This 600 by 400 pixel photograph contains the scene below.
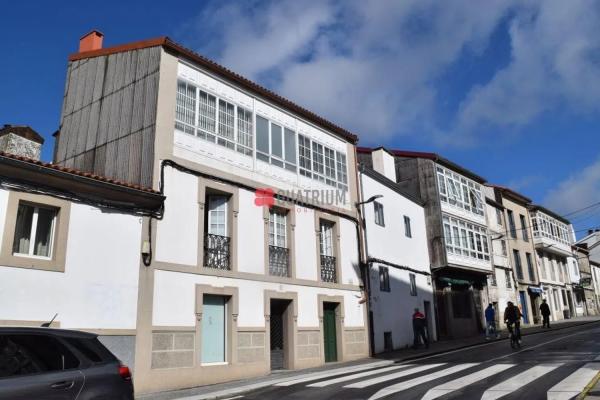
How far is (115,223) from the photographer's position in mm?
11164

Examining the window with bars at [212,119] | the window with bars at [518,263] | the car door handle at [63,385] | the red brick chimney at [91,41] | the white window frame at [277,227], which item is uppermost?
the red brick chimney at [91,41]

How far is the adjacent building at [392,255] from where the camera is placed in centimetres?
1972

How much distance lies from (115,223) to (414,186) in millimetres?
19284

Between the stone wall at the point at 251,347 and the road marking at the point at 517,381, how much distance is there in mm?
6814

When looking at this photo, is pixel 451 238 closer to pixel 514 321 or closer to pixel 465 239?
pixel 465 239

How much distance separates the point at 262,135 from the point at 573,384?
10.9 m

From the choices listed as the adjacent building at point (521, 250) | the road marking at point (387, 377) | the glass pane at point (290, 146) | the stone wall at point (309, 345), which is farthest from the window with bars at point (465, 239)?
the road marking at point (387, 377)

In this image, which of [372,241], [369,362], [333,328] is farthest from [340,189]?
[369,362]

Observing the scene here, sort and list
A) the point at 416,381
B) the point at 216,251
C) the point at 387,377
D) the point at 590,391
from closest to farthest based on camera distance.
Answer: the point at 590,391 < the point at 416,381 < the point at 387,377 < the point at 216,251

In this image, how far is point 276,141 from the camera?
16328 millimetres

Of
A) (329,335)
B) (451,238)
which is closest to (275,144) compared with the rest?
(329,335)

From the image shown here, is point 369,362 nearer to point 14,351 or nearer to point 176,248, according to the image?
point 176,248

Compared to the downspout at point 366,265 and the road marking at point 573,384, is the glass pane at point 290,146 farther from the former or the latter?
the road marking at point 573,384

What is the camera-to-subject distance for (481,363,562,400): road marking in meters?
7.77
